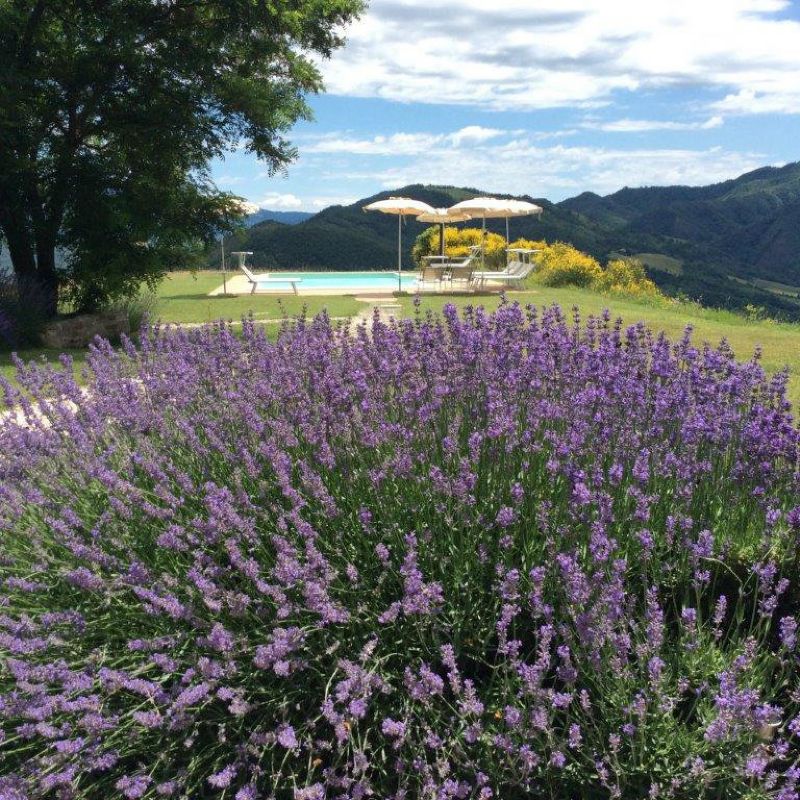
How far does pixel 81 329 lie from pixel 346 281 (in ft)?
52.0

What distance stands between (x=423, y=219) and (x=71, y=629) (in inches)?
879

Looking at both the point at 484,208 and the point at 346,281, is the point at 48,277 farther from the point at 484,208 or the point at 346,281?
the point at 346,281

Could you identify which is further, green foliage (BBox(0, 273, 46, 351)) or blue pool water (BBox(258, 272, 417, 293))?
blue pool water (BBox(258, 272, 417, 293))

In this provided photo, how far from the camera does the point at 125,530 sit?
8.87 ft

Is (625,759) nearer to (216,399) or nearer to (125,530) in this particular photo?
(125,530)

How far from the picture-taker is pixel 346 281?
2594 cm

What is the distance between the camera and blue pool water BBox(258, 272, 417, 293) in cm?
2192

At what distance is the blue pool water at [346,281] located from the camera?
21.9 metres

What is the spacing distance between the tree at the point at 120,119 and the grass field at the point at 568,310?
137cm

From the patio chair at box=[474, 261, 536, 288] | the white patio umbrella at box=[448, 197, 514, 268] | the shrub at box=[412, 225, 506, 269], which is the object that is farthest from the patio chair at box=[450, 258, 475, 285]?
the shrub at box=[412, 225, 506, 269]

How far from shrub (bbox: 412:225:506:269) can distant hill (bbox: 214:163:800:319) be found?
472cm

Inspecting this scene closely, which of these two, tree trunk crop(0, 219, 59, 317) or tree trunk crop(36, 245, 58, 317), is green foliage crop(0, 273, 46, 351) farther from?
tree trunk crop(36, 245, 58, 317)

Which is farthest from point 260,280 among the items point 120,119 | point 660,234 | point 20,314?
point 660,234

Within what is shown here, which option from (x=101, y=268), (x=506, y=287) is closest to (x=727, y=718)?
(x=101, y=268)
